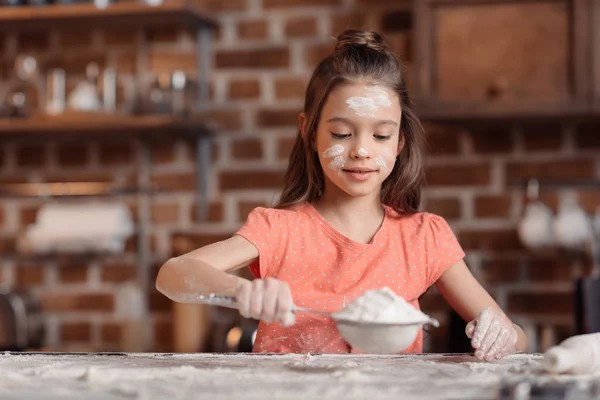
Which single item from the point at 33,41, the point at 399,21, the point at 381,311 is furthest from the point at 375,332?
the point at 33,41

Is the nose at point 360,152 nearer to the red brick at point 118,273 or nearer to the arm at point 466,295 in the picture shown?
the arm at point 466,295

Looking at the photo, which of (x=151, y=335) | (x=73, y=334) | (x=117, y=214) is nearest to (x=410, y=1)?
(x=117, y=214)

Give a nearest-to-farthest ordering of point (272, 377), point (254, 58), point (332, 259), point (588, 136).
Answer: point (272, 377)
point (332, 259)
point (588, 136)
point (254, 58)

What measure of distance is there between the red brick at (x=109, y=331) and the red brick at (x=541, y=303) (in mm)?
1103

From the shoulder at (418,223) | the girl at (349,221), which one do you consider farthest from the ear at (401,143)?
the shoulder at (418,223)

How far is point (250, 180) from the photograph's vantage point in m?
2.67

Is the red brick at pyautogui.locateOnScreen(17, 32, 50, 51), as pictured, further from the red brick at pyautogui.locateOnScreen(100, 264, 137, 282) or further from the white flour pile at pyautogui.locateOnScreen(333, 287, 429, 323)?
the white flour pile at pyautogui.locateOnScreen(333, 287, 429, 323)

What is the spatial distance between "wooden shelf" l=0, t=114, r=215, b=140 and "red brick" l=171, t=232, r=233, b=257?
0.91 ft

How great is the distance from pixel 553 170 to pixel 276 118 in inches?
29.7

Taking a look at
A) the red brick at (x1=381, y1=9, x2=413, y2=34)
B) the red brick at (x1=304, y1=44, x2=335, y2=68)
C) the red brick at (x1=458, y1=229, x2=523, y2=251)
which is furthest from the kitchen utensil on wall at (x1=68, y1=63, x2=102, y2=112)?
the red brick at (x1=458, y1=229, x2=523, y2=251)

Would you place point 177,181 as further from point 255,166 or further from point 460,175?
point 460,175

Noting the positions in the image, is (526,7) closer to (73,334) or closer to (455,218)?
(455,218)

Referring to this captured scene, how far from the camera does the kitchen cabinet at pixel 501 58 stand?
2240 mm

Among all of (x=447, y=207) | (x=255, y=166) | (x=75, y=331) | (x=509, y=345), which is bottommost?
(x=75, y=331)
